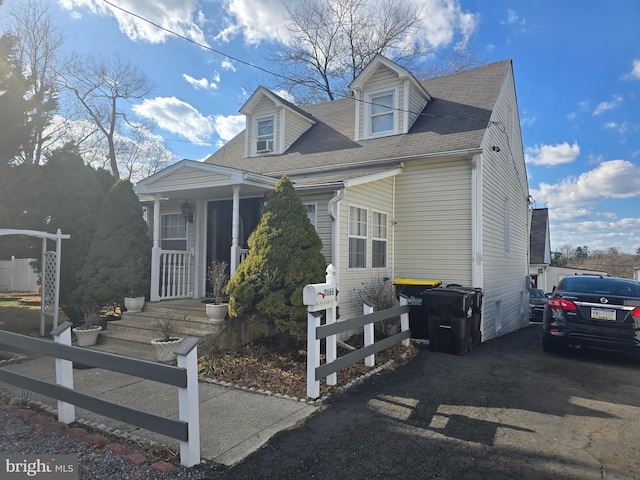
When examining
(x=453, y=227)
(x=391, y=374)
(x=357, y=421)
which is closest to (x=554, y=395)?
(x=391, y=374)

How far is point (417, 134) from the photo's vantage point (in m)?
9.96

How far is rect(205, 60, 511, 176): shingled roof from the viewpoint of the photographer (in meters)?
9.27

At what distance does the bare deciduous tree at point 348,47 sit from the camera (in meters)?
20.6

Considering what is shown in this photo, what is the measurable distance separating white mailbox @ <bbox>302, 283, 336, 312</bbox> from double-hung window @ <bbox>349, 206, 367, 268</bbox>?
97.6 inches

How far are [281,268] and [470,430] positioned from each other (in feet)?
11.9

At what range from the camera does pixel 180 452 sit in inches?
125

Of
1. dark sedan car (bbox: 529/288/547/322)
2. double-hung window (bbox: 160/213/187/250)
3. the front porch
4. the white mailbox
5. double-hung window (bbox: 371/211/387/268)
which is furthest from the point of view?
dark sedan car (bbox: 529/288/547/322)

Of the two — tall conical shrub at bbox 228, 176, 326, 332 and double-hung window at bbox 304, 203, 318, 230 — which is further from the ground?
double-hung window at bbox 304, 203, 318, 230

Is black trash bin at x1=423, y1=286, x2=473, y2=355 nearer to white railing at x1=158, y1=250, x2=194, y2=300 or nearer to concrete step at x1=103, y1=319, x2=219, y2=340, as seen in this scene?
concrete step at x1=103, y1=319, x2=219, y2=340

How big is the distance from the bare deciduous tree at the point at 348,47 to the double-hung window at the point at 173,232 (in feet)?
44.2

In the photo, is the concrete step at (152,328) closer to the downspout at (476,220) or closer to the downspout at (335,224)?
the downspout at (335,224)

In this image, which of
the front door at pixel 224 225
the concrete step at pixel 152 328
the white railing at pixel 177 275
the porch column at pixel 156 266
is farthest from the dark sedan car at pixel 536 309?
the porch column at pixel 156 266

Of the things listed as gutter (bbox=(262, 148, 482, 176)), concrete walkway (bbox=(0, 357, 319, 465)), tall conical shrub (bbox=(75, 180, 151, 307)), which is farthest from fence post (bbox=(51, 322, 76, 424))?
gutter (bbox=(262, 148, 482, 176))

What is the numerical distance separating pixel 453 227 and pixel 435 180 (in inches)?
47.2
